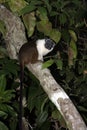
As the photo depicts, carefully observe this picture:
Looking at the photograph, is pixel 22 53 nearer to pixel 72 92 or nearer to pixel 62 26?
pixel 62 26

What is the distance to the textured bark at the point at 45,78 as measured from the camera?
1604mm

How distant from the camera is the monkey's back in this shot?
213 centimetres

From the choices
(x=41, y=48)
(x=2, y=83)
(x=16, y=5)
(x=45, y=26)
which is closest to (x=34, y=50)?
(x=41, y=48)

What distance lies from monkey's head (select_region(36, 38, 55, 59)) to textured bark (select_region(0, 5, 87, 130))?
163 mm

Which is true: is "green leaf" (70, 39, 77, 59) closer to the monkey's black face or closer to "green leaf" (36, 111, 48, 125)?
→ the monkey's black face

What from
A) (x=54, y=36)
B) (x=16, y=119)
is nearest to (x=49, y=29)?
(x=54, y=36)

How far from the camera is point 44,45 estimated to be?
7.64 ft

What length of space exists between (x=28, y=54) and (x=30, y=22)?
0.28m

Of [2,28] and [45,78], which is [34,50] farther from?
[45,78]

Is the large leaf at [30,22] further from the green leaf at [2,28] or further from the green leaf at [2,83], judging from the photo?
the green leaf at [2,83]

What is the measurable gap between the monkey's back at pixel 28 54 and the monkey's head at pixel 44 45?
0.10ft

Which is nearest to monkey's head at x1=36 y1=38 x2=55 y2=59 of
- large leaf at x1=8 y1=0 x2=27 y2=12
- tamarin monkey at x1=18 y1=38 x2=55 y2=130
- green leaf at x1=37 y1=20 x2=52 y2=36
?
tamarin monkey at x1=18 y1=38 x2=55 y2=130

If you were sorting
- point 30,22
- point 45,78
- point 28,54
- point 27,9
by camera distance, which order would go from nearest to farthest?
point 45,78
point 27,9
point 30,22
point 28,54

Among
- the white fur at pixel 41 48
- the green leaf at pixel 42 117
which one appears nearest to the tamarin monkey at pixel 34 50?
the white fur at pixel 41 48
